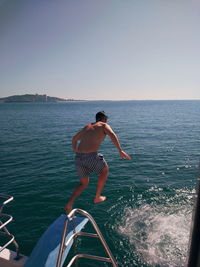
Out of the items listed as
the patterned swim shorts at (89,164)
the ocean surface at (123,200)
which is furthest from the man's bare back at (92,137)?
the ocean surface at (123,200)

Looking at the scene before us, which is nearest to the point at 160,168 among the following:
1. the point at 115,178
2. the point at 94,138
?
the point at 115,178

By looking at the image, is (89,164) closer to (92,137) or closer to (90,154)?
(90,154)

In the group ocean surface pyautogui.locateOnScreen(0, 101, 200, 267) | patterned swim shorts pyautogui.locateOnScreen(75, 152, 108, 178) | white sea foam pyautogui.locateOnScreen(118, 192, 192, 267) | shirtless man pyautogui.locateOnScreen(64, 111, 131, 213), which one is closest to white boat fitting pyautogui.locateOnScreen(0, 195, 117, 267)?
shirtless man pyautogui.locateOnScreen(64, 111, 131, 213)

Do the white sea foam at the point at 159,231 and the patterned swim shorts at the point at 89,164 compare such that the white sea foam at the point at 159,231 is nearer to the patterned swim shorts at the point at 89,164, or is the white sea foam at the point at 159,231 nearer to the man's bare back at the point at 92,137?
the patterned swim shorts at the point at 89,164

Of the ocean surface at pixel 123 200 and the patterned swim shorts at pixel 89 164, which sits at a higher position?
the patterned swim shorts at pixel 89 164

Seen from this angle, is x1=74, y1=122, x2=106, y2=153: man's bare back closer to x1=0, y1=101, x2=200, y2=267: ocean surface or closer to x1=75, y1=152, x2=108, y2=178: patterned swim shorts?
x1=75, y1=152, x2=108, y2=178: patterned swim shorts

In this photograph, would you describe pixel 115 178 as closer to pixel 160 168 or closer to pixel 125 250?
pixel 160 168

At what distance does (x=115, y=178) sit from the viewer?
14875 mm

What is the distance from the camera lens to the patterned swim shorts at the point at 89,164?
4.46 m

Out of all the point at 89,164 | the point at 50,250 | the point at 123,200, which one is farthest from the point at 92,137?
the point at 123,200

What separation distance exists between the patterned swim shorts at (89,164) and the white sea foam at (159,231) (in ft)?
17.3

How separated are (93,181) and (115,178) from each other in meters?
1.77

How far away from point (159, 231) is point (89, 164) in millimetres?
6422

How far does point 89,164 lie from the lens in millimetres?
4457
